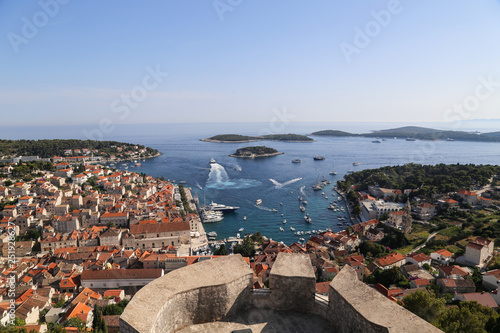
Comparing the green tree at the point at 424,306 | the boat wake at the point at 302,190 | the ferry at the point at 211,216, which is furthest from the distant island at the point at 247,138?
the green tree at the point at 424,306

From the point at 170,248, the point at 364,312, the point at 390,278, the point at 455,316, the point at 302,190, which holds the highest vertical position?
the point at 364,312

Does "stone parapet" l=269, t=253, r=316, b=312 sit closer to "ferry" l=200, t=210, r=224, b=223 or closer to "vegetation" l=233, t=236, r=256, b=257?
"vegetation" l=233, t=236, r=256, b=257

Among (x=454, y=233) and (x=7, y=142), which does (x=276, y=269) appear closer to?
(x=454, y=233)

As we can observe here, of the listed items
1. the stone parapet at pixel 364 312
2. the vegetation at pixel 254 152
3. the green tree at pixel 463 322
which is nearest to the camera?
the stone parapet at pixel 364 312


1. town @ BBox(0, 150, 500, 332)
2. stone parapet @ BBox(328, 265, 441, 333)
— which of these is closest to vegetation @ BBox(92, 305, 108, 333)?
town @ BBox(0, 150, 500, 332)

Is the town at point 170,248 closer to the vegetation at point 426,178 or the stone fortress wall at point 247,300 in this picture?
the vegetation at point 426,178

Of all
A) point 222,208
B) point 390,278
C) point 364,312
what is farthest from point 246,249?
point 364,312

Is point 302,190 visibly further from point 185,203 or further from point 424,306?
point 424,306

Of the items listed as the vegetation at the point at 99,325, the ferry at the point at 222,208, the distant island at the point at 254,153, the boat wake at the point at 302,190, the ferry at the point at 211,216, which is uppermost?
the distant island at the point at 254,153
